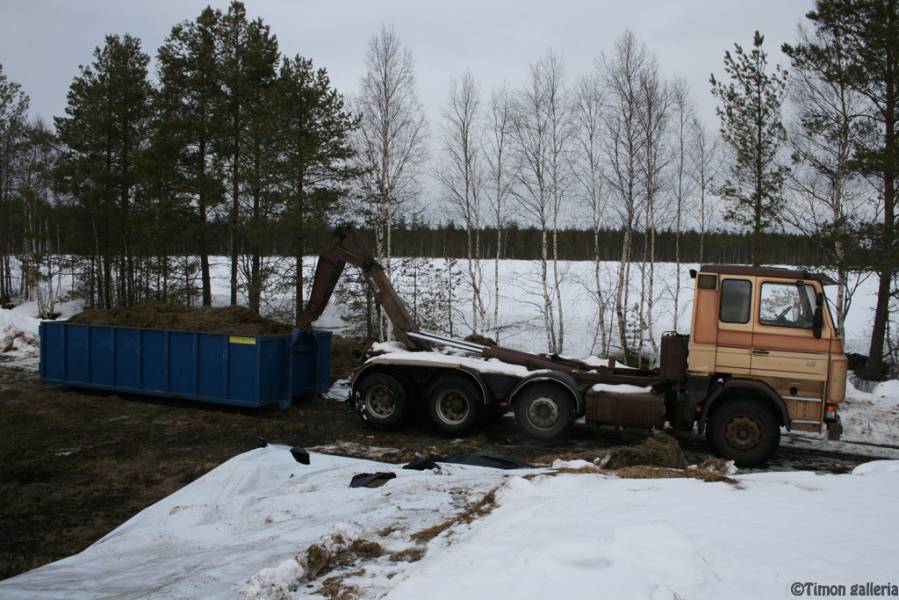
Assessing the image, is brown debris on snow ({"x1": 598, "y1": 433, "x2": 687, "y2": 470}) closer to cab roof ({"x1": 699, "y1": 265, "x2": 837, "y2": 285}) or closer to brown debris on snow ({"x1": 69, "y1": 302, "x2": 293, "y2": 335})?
cab roof ({"x1": 699, "y1": 265, "x2": 837, "y2": 285})

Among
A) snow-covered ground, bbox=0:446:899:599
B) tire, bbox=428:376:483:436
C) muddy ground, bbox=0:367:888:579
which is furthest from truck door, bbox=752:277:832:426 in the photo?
tire, bbox=428:376:483:436

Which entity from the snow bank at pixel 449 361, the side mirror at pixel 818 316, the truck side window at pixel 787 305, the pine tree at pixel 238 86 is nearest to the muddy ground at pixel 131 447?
the snow bank at pixel 449 361

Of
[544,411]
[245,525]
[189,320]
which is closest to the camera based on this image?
[245,525]

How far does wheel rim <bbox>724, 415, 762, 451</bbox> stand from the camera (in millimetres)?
8711

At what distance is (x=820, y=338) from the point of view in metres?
8.37

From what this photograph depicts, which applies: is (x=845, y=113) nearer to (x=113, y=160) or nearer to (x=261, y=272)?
(x=261, y=272)

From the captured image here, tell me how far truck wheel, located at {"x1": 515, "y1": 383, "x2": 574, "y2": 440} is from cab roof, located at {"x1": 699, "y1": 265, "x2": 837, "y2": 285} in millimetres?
2991

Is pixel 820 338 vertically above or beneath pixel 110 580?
above

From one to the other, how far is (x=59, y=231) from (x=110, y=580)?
1483 inches

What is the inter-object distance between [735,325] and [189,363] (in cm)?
1030

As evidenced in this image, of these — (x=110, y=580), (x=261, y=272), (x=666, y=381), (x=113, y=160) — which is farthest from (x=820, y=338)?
(x=113, y=160)

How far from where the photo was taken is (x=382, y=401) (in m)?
10.9

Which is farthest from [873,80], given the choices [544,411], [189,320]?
[189,320]

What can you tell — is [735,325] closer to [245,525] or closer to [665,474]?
[665,474]
